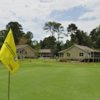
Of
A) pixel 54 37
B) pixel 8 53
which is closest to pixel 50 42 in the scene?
pixel 54 37

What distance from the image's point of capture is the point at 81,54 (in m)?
83.0

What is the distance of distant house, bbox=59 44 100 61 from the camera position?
81188mm

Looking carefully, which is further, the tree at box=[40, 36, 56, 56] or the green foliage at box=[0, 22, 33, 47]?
the tree at box=[40, 36, 56, 56]

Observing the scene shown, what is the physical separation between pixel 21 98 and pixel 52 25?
4099 inches

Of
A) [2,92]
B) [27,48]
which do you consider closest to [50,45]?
[27,48]

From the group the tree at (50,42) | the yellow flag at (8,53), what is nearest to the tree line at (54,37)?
the tree at (50,42)

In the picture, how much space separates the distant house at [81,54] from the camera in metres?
81.2

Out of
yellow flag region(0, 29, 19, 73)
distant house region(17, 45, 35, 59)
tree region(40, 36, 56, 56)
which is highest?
tree region(40, 36, 56, 56)

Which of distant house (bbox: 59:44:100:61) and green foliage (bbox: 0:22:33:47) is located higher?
green foliage (bbox: 0:22:33:47)

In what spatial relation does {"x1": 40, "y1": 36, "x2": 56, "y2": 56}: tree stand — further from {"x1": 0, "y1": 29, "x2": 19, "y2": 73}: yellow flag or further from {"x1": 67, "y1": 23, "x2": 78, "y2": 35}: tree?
{"x1": 0, "y1": 29, "x2": 19, "y2": 73}: yellow flag

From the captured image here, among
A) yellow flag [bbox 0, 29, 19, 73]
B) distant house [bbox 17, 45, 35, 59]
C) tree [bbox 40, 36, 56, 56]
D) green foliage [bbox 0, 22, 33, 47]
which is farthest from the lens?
tree [bbox 40, 36, 56, 56]

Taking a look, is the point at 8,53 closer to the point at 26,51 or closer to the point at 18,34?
the point at 26,51

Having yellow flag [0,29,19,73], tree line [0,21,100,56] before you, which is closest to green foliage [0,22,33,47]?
tree line [0,21,100,56]

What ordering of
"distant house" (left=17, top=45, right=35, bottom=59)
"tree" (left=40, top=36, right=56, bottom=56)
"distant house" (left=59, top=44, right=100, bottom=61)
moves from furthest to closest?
"tree" (left=40, top=36, right=56, bottom=56) < "distant house" (left=17, top=45, right=35, bottom=59) < "distant house" (left=59, top=44, right=100, bottom=61)
